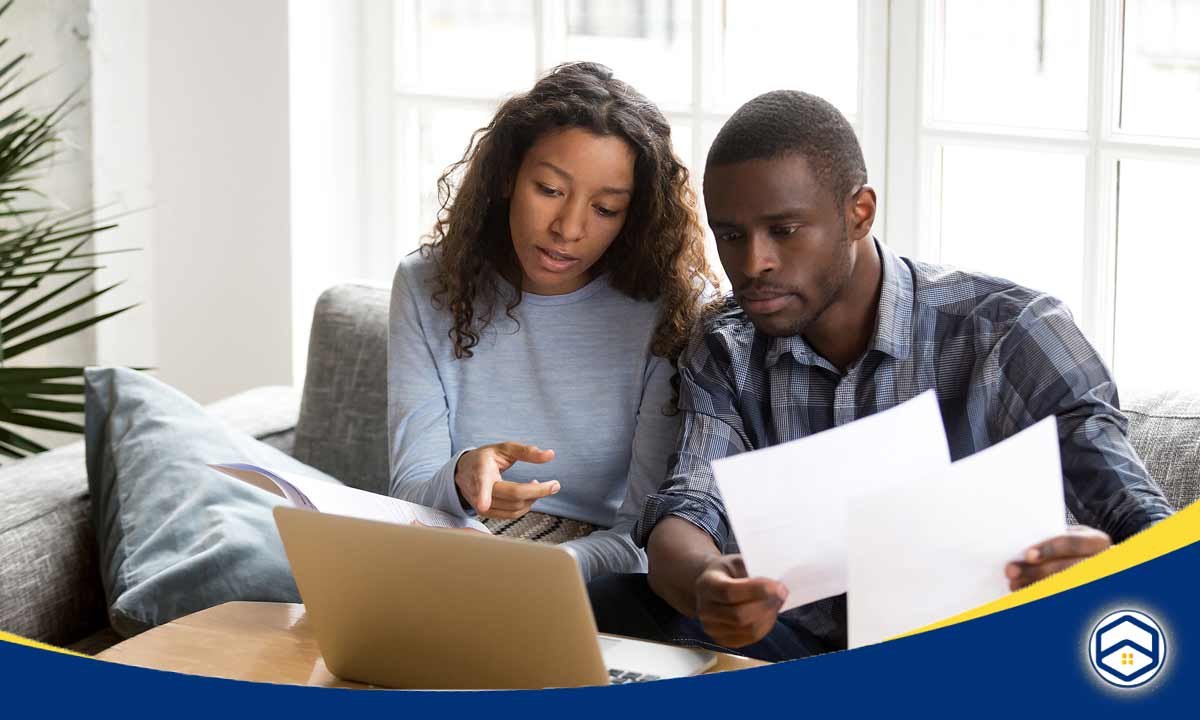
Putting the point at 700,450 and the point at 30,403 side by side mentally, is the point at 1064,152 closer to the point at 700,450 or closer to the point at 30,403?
the point at 700,450

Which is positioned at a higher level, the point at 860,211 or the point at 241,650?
the point at 860,211

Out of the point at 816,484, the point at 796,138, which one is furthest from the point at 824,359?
the point at 816,484

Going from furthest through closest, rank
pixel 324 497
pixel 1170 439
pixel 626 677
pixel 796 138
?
pixel 1170 439 < pixel 796 138 < pixel 324 497 < pixel 626 677

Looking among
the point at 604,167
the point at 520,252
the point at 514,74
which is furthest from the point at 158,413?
the point at 514,74

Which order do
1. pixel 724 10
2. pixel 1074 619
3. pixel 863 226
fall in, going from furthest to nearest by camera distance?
1. pixel 724 10
2. pixel 863 226
3. pixel 1074 619

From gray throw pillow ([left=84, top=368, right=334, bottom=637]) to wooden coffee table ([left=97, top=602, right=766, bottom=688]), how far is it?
0.28 metres

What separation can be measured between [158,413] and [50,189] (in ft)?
3.88

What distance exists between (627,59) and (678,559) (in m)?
1.47

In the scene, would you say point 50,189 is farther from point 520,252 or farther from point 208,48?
point 520,252

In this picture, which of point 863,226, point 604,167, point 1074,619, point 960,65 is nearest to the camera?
point 1074,619

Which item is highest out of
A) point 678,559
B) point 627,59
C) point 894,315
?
point 627,59

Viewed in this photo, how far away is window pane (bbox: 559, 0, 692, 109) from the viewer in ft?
8.44

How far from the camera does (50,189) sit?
2.85 meters

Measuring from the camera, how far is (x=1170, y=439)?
1684mm
